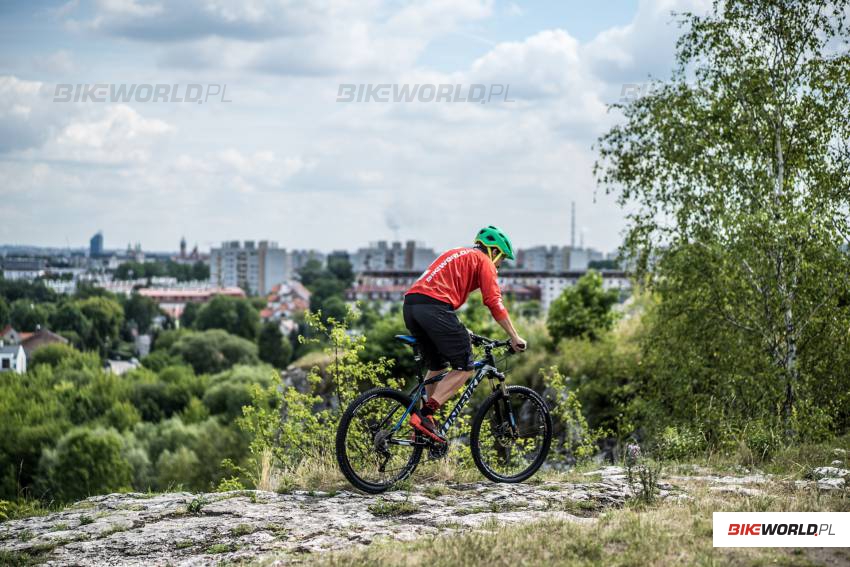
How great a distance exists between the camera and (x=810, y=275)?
12844 millimetres

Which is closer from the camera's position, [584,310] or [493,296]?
[493,296]

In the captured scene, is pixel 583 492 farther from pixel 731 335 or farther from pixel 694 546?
pixel 731 335

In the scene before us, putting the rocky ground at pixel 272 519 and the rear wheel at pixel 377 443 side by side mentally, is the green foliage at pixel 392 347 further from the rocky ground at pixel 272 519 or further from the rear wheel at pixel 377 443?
the rocky ground at pixel 272 519

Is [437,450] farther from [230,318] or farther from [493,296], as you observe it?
[230,318]

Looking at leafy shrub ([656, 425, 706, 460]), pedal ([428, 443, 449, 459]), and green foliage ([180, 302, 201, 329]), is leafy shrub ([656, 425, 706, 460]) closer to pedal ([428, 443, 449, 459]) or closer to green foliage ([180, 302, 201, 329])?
pedal ([428, 443, 449, 459])

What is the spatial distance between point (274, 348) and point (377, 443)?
100415 millimetres

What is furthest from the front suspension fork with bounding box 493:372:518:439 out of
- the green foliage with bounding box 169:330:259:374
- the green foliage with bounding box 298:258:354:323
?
the green foliage with bounding box 298:258:354:323

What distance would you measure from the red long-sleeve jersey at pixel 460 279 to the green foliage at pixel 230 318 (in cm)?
11781

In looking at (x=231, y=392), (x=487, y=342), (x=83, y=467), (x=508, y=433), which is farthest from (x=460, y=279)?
(x=231, y=392)

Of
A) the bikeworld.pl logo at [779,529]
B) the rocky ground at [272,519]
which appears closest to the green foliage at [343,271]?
the rocky ground at [272,519]


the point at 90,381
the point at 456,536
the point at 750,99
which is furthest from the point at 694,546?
the point at 90,381

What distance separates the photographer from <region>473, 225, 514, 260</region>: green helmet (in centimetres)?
793

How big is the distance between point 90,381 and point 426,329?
71982 millimetres

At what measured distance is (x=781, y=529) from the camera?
6.34 meters
